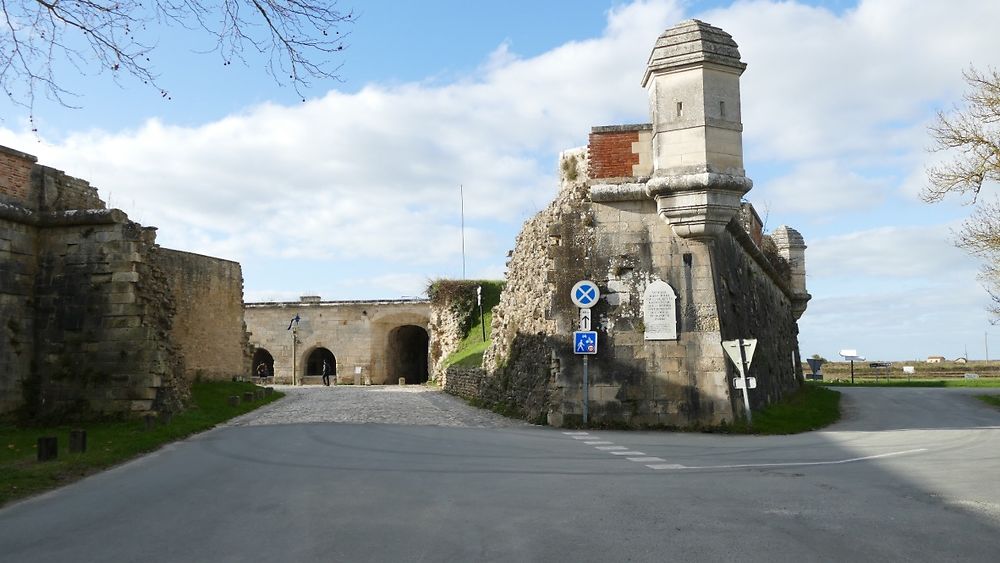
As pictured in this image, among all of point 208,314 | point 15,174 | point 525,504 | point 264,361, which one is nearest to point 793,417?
point 525,504

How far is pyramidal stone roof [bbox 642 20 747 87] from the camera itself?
14555mm

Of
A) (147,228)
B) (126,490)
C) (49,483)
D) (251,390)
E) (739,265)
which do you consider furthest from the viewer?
(251,390)

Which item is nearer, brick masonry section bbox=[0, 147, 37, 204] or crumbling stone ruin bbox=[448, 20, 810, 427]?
crumbling stone ruin bbox=[448, 20, 810, 427]

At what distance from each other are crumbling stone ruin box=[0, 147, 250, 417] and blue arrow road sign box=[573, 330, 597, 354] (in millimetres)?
8321

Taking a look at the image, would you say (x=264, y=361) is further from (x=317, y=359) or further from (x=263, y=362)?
(x=317, y=359)

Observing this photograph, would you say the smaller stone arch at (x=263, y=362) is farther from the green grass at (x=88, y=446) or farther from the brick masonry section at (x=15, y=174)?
the brick masonry section at (x=15, y=174)

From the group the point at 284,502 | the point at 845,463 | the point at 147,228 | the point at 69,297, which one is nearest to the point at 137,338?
the point at 69,297

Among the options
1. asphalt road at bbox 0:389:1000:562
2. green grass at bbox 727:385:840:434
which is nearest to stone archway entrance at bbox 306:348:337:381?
green grass at bbox 727:385:840:434

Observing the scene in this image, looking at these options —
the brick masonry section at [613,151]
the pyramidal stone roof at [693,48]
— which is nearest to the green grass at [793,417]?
the brick masonry section at [613,151]

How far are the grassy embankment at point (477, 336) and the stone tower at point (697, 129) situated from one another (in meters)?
13.3

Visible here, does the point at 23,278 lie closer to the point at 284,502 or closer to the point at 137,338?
the point at 137,338

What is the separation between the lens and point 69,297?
15.6 metres

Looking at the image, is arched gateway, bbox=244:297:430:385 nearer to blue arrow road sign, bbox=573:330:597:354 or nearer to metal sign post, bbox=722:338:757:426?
blue arrow road sign, bbox=573:330:597:354

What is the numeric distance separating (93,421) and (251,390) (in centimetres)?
906
